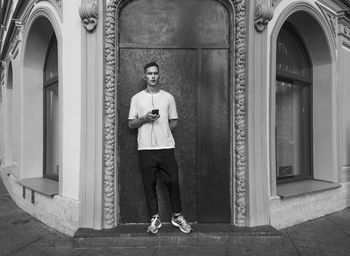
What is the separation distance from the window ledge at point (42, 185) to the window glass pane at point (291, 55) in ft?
12.9

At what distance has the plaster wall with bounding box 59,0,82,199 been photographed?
4.35 m

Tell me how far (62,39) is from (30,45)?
5.73 ft

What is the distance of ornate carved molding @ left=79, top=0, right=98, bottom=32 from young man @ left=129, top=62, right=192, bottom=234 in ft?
2.81

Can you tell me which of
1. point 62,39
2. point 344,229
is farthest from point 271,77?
point 62,39

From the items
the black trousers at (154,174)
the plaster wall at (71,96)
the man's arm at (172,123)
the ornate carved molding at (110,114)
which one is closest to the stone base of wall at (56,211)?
the plaster wall at (71,96)

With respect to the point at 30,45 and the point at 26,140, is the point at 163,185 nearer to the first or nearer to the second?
the point at 26,140

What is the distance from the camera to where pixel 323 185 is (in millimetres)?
5535

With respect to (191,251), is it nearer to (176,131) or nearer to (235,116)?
(176,131)

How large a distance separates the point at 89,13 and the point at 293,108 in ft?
12.4

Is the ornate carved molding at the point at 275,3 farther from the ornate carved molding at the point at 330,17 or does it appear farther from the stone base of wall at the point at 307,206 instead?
the stone base of wall at the point at 307,206

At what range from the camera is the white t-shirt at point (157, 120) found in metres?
4.04

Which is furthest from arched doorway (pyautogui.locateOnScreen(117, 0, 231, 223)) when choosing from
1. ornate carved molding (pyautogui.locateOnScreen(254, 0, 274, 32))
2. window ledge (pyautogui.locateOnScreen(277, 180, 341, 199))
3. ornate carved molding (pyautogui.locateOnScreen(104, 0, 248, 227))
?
window ledge (pyautogui.locateOnScreen(277, 180, 341, 199))

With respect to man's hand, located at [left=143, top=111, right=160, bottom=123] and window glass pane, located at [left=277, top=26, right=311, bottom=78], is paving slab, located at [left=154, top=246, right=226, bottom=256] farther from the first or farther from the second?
window glass pane, located at [left=277, top=26, right=311, bottom=78]

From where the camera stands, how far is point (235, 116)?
434 cm
